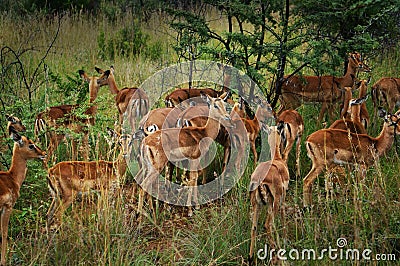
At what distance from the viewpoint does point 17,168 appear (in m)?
4.80

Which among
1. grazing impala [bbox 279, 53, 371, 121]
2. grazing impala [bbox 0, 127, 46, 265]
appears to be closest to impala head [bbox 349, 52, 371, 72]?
grazing impala [bbox 279, 53, 371, 121]

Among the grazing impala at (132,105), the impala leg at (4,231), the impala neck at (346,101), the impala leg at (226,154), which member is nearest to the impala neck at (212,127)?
the impala leg at (226,154)

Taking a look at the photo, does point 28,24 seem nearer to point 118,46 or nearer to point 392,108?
point 118,46

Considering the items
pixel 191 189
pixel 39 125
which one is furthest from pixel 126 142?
pixel 39 125

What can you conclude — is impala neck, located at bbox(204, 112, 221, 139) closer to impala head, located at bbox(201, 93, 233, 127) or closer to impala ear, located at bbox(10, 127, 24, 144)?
impala head, located at bbox(201, 93, 233, 127)

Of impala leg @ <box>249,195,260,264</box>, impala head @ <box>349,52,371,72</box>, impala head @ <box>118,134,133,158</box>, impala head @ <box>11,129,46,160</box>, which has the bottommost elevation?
impala leg @ <box>249,195,260,264</box>

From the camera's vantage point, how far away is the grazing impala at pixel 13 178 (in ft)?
14.4

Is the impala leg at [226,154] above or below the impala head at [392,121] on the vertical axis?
below

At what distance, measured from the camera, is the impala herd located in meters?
4.60

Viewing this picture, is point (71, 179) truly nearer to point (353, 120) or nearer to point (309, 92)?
point (353, 120)

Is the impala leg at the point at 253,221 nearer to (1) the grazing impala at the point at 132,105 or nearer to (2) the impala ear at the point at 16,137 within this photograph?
(2) the impala ear at the point at 16,137

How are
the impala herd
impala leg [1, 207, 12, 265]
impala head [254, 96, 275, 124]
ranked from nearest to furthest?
impala leg [1, 207, 12, 265], the impala herd, impala head [254, 96, 275, 124]

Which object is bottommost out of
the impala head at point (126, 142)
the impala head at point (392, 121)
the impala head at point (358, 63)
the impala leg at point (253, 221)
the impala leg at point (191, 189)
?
the impala leg at point (191, 189)

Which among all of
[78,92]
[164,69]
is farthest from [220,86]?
[78,92]
